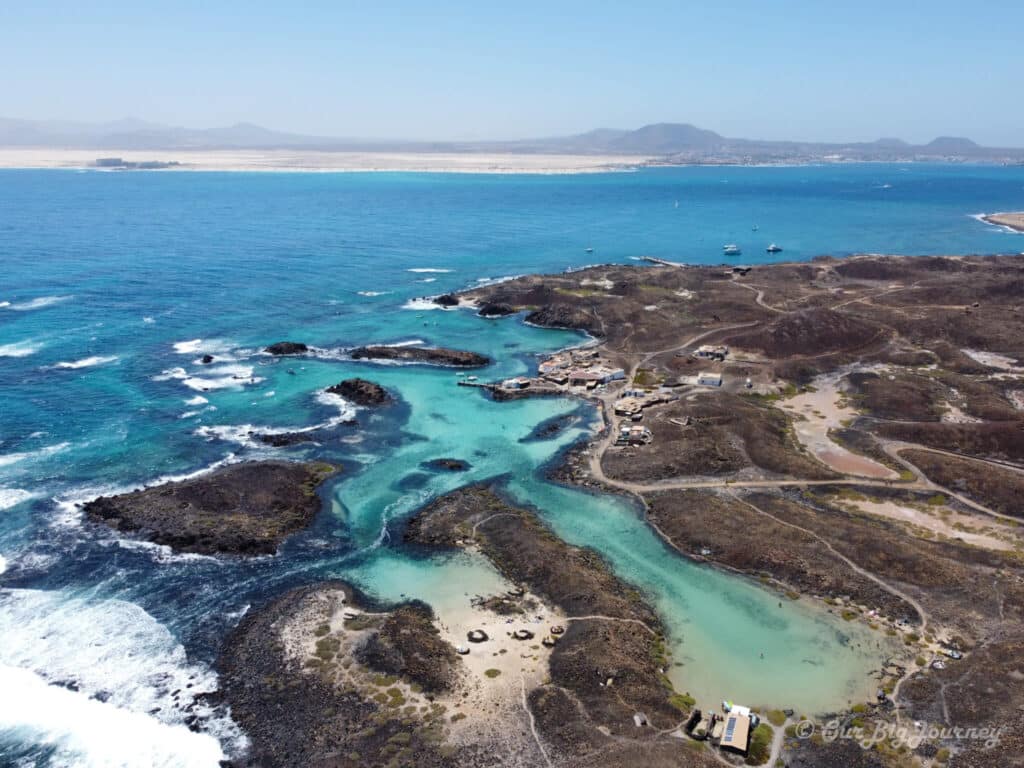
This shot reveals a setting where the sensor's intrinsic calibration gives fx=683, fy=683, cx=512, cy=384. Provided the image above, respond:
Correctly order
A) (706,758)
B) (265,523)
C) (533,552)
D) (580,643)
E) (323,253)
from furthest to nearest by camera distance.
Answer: (323,253) < (265,523) < (533,552) < (580,643) < (706,758)

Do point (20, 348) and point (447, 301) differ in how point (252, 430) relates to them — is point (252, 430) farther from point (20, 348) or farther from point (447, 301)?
point (447, 301)

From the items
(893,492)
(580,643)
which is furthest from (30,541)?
(893,492)

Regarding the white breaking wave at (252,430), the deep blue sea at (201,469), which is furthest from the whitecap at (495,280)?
the white breaking wave at (252,430)

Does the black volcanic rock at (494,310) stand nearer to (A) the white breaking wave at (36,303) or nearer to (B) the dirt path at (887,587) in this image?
→ (B) the dirt path at (887,587)

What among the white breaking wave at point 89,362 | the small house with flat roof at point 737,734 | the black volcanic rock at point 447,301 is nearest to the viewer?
the small house with flat roof at point 737,734

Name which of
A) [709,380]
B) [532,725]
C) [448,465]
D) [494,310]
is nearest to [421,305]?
[494,310]

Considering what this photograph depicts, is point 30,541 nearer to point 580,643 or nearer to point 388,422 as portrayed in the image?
point 388,422

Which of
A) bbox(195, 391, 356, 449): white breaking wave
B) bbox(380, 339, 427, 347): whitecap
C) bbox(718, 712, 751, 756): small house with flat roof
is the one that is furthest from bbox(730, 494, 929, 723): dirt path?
bbox(380, 339, 427, 347): whitecap
